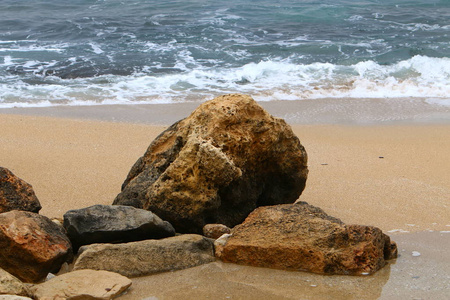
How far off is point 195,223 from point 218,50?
10.1 metres

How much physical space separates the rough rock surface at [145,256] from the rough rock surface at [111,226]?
16cm

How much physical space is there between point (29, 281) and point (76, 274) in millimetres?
357

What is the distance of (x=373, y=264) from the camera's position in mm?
3420

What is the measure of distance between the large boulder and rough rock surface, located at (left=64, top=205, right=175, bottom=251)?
0.27 metres

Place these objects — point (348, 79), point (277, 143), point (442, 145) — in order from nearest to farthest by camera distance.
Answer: point (277, 143) → point (442, 145) → point (348, 79)

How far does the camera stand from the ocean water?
10.1 meters

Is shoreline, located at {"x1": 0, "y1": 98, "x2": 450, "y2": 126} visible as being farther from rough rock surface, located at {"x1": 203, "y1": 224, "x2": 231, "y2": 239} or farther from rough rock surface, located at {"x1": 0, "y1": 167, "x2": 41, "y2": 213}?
rough rock surface, located at {"x1": 203, "y1": 224, "x2": 231, "y2": 239}

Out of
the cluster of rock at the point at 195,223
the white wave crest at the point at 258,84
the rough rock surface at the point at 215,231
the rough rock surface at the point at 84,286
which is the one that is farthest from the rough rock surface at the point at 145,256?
the white wave crest at the point at 258,84

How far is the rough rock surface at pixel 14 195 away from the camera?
3.95 meters

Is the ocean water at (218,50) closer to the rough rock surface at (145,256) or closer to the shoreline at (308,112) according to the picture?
the shoreline at (308,112)

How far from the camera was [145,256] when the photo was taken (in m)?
3.48

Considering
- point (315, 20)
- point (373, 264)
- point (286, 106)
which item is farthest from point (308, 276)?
point (315, 20)

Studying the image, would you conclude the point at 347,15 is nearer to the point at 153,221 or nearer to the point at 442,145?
the point at 442,145

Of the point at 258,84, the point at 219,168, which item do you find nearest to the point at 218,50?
the point at 258,84
